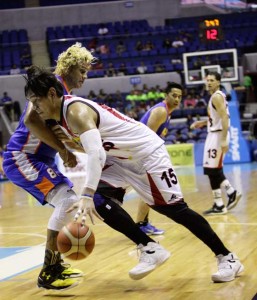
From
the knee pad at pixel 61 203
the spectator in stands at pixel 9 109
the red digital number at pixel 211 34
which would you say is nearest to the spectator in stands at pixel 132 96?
the red digital number at pixel 211 34

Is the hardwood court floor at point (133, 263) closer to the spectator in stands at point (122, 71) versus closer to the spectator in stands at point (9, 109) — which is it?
the spectator in stands at point (9, 109)

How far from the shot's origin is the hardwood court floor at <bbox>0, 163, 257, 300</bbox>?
4.33 m

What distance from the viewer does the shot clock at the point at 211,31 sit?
20.1 m

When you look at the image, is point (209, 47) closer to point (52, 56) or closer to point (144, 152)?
point (52, 56)

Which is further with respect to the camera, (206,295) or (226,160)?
(226,160)

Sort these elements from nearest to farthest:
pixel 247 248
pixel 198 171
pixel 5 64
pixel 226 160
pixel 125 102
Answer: pixel 247 248, pixel 198 171, pixel 226 160, pixel 125 102, pixel 5 64

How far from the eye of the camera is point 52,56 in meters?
24.8

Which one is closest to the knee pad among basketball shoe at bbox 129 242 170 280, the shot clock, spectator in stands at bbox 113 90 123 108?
basketball shoe at bbox 129 242 170 280

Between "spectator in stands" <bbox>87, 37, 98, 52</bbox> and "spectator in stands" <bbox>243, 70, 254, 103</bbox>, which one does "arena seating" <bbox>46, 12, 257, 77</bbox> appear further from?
"spectator in stands" <bbox>243, 70, 254, 103</bbox>

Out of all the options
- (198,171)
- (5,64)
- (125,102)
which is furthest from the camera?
(5,64)

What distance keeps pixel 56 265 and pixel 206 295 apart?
114 centimetres

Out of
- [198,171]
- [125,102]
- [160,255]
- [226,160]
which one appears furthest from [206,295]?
[125,102]

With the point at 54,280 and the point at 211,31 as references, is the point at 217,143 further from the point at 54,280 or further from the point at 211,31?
the point at 211,31

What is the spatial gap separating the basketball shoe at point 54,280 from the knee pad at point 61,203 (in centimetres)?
30
